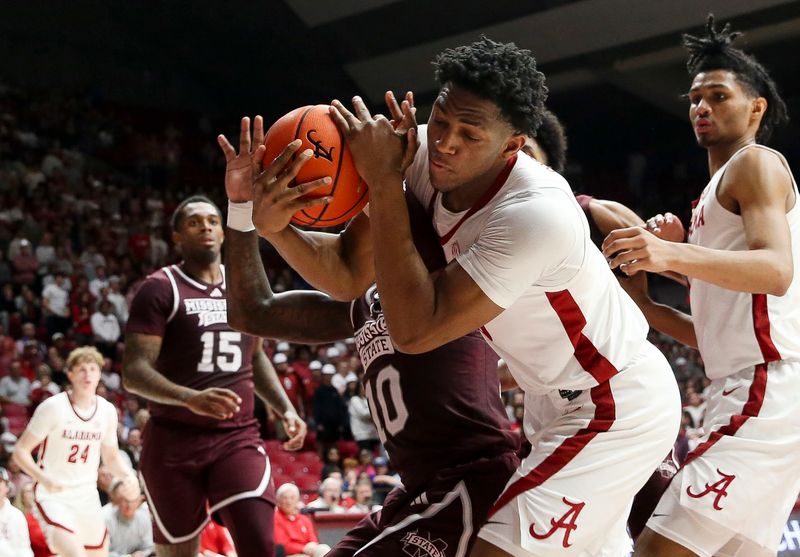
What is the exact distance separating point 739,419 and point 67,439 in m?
5.30

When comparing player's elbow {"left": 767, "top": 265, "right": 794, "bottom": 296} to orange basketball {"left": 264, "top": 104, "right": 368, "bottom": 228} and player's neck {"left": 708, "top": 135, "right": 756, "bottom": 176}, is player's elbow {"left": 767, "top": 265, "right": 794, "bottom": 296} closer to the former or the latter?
player's neck {"left": 708, "top": 135, "right": 756, "bottom": 176}

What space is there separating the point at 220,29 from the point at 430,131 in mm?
20029

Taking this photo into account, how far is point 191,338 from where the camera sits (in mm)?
5297

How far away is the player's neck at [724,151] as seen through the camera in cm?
354

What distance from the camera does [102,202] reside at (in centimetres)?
1819

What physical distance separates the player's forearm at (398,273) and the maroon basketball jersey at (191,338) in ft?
9.51

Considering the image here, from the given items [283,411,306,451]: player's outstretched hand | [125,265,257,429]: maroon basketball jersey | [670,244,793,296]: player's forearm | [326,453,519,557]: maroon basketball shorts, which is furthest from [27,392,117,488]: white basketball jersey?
[670,244,793,296]: player's forearm

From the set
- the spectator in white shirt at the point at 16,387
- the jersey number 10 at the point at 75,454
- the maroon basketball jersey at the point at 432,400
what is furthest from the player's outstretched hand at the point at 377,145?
the spectator in white shirt at the point at 16,387

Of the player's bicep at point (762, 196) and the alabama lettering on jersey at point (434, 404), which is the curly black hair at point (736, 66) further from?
the alabama lettering on jersey at point (434, 404)

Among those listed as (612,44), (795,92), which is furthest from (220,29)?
(795,92)

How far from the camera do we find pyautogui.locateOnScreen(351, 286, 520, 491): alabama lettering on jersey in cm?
293

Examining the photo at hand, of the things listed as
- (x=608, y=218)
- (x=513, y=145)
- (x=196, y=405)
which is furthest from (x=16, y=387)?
(x=513, y=145)

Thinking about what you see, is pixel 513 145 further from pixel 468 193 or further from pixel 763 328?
pixel 763 328

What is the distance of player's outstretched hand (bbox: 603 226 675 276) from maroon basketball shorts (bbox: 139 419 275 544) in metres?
2.72
